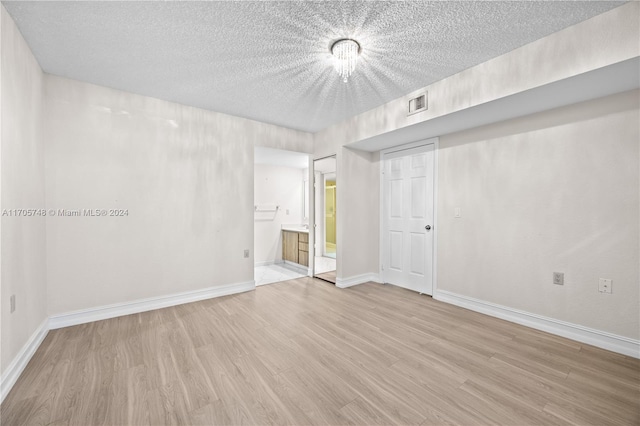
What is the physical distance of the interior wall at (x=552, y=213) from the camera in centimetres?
218

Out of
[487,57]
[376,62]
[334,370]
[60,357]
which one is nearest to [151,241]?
[60,357]

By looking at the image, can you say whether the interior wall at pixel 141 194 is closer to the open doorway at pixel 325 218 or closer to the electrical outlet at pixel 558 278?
the open doorway at pixel 325 218

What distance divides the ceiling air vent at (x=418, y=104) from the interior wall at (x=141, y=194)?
2.19m

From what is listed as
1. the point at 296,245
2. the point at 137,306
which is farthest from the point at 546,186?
the point at 137,306

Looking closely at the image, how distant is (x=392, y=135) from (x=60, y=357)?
13.2 ft

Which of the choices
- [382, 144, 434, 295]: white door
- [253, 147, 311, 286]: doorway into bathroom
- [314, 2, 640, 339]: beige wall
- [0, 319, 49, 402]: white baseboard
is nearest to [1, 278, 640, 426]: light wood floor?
[0, 319, 49, 402]: white baseboard

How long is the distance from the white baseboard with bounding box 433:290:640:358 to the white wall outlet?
362 millimetres

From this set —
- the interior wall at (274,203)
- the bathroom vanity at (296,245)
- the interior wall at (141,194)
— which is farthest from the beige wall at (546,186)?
the interior wall at (274,203)

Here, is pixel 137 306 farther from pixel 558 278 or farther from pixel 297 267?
pixel 558 278

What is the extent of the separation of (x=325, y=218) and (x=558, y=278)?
4486 mm

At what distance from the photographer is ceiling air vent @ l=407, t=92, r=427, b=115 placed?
283cm

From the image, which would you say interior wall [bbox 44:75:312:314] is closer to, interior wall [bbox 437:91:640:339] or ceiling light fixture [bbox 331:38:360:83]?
ceiling light fixture [bbox 331:38:360:83]

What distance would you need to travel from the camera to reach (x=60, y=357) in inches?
81.5

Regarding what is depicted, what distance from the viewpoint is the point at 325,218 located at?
6383mm
